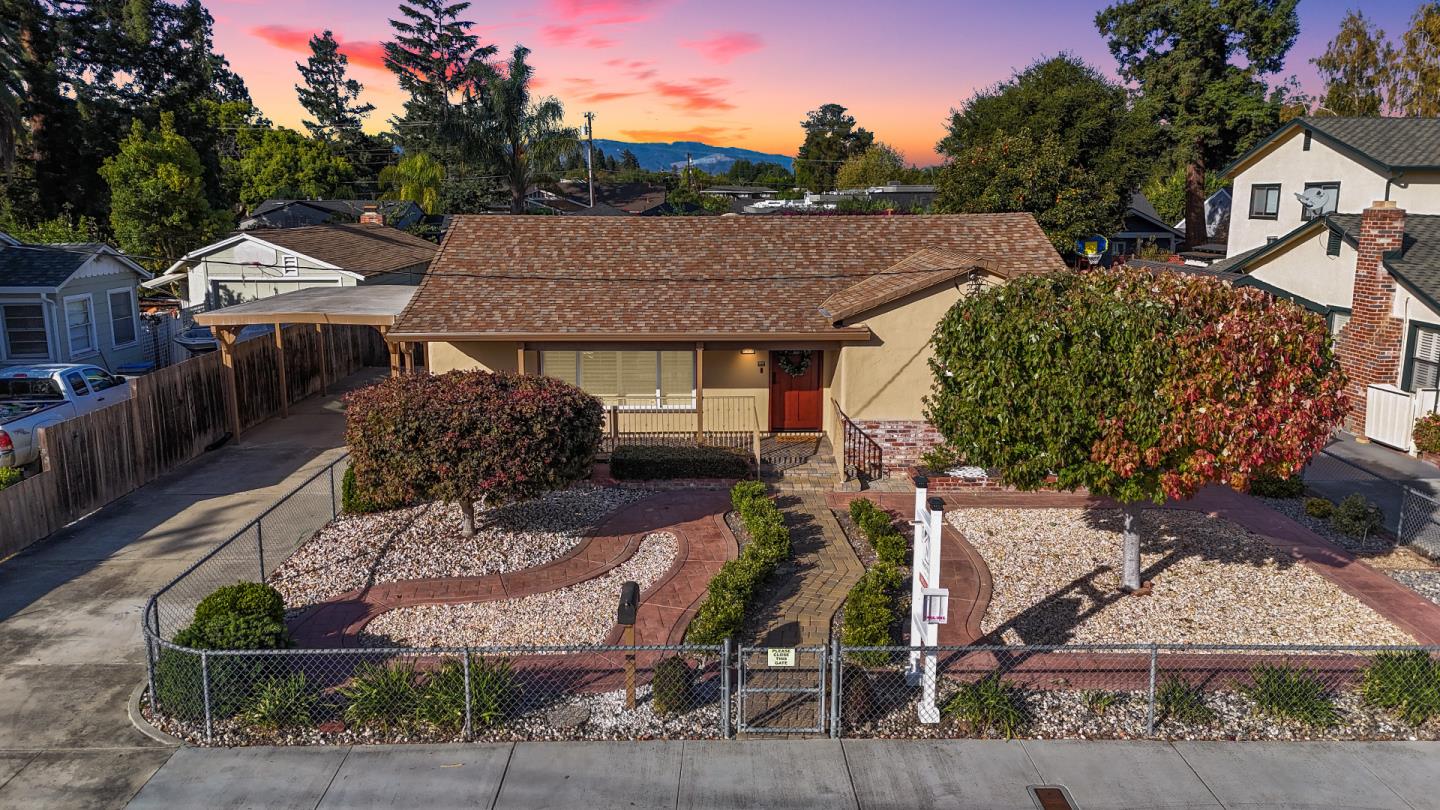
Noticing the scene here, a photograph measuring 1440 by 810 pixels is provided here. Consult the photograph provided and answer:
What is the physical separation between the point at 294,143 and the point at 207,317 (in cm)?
4207

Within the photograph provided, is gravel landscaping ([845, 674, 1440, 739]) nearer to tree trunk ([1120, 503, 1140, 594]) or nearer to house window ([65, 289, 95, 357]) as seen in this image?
tree trunk ([1120, 503, 1140, 594])

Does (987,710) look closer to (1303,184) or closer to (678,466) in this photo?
(678,466)

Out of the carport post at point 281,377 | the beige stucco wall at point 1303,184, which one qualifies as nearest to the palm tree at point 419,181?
the carport post at point 281,377

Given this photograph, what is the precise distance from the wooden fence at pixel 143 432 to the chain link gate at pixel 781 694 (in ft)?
36.8

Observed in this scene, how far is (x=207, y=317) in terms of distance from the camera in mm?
20500

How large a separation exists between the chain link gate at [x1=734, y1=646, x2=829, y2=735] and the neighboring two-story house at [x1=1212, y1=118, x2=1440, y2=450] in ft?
41.2

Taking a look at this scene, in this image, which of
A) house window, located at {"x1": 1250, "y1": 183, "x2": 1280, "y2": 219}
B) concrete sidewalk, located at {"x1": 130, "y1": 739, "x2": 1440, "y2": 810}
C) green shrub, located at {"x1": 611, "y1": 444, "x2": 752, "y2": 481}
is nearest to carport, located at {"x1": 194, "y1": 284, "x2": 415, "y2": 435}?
green shrub, located at {"x1": 611, "y1": 444, "x2": 752, "y2": 481}

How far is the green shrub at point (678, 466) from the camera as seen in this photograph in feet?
58.3

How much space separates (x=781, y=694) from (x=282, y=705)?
4878 millimetres

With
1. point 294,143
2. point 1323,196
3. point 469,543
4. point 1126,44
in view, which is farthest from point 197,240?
point 1126,44

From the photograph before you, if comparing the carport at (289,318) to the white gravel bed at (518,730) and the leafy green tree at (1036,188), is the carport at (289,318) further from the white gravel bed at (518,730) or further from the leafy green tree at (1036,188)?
the leafy green tree at (1036,188)

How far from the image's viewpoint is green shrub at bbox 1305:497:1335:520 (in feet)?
51.5

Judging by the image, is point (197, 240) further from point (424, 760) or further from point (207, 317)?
point (424, 760)

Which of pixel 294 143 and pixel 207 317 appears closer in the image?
pixel 207 317
